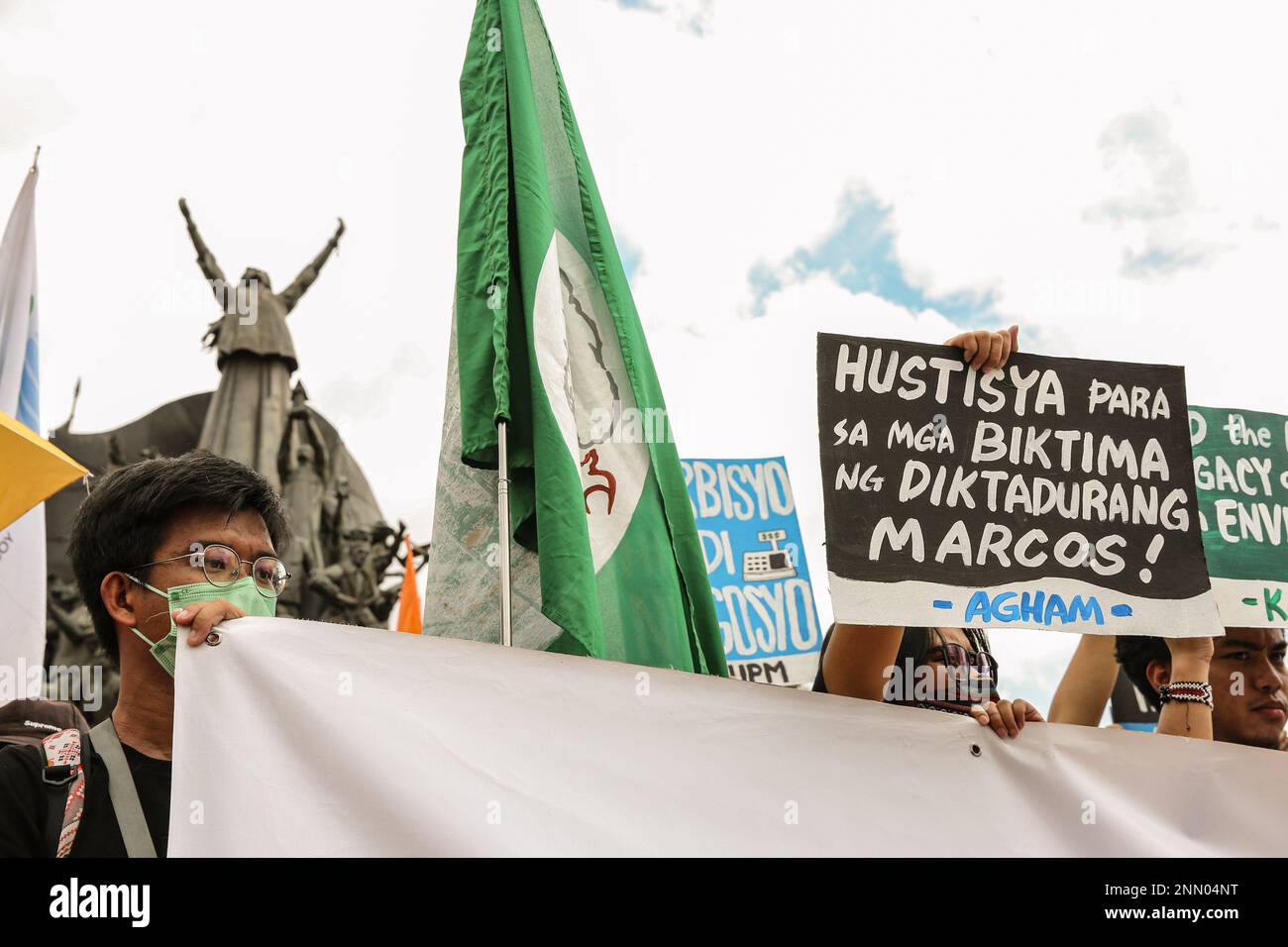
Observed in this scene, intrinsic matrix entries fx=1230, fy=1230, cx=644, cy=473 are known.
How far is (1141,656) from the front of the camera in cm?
420

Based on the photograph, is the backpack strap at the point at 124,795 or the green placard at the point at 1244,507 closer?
the backpack strap at the point at 124,795

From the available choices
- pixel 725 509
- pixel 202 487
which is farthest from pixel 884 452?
pixel 725 509

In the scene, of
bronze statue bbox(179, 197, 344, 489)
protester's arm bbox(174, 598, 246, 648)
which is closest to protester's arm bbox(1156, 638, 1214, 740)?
protester's arm bbox(174, 598, 246, 648)

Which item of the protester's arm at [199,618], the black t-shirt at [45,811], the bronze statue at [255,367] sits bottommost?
the black t-shirt at [45,811]

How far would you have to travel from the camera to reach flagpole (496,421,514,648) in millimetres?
3035

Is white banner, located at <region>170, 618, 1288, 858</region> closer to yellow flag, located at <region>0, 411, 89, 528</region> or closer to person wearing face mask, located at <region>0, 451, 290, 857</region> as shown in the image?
person wearing face mask, located at <region>0, 451, 290, 857</region>

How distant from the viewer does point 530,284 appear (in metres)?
3.60

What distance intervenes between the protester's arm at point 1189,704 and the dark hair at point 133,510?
8.63 feet

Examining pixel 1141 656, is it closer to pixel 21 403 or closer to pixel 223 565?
pixel 223 565

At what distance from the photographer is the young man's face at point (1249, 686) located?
413 centimetres

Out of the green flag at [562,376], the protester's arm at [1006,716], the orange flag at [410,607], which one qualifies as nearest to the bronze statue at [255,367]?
the orange flag at [410,607]

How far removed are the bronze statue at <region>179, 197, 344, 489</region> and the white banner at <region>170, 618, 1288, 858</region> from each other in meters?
25.5

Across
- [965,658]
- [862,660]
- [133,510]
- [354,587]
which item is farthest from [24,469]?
[354,587]

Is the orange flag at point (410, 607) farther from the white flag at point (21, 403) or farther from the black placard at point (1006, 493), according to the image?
the black placard at point (1006, 493)
